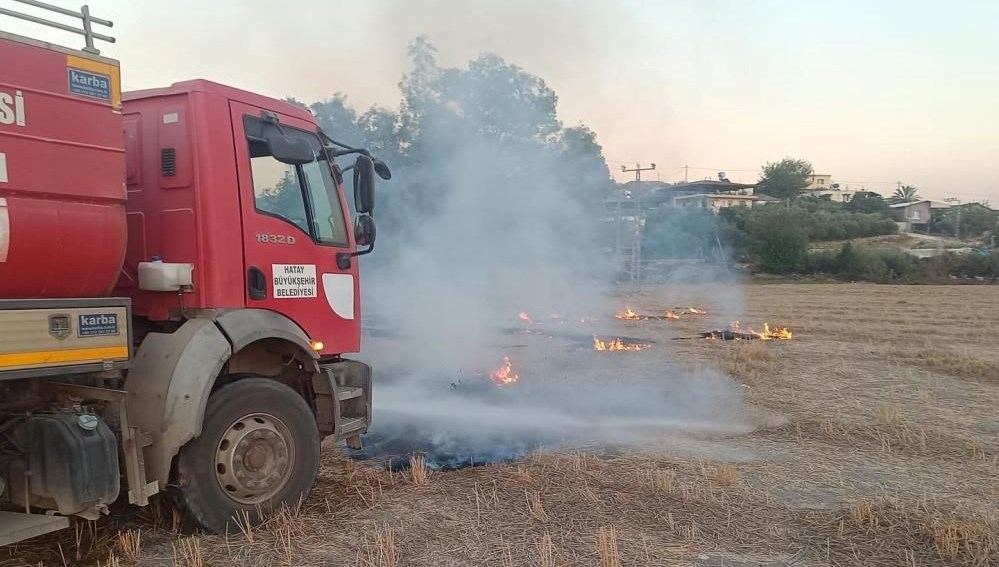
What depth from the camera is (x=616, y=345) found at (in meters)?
13.8

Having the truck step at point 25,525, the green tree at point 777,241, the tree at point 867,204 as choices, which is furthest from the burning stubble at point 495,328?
the tree at point 867,204

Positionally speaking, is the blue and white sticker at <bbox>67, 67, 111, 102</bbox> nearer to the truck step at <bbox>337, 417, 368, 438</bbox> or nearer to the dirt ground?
the dirt ground

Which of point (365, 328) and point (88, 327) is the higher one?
point (88, 327)

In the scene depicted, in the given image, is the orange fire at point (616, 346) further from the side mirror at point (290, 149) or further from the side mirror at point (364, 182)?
the side mirror at point (290, 149)

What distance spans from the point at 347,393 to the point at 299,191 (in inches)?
61.4

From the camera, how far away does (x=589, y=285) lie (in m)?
18.9

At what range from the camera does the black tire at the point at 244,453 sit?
14.0 feet

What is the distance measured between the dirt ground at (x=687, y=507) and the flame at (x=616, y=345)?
465 cm

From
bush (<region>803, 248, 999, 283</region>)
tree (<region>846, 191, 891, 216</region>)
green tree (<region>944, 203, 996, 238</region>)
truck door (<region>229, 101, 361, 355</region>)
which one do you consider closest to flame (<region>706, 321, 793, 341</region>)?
truck door (<region>229, 101, 361, 355</region>)

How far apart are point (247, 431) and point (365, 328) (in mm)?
9016

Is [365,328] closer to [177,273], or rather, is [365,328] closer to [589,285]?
[589,285]

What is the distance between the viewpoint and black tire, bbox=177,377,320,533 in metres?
4.27

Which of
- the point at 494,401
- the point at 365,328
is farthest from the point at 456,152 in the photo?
the point at 494,401

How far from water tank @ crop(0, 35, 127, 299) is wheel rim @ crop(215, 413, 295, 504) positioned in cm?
120
